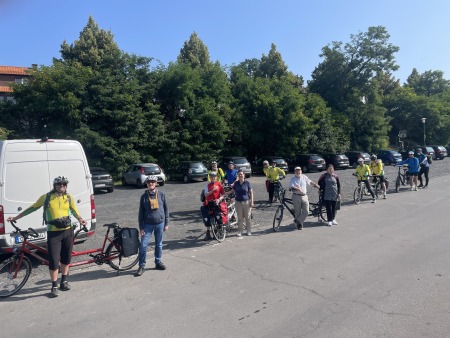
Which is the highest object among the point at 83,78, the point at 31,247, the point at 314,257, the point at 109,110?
the point at 83,78

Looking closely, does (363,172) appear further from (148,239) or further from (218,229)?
(148,239)

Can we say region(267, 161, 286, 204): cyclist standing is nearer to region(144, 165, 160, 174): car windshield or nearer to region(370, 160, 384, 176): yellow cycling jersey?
region(370, 160, 384, 176): yellow cycling jersey

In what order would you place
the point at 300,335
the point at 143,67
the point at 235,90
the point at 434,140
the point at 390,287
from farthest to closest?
1. the point at 434,140
2. the point at 235,90
3. the point at 143,67
4. the point at 390,287
5. the point at 300,335

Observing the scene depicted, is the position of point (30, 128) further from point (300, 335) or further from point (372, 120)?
point (372, 120)

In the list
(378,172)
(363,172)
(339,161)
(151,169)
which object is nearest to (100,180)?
(151,169)

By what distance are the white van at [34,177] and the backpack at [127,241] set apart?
4.47ft

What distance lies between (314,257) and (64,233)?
4.49 meters

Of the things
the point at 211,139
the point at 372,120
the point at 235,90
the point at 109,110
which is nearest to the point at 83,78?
the point at 109,110

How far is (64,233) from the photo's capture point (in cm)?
596

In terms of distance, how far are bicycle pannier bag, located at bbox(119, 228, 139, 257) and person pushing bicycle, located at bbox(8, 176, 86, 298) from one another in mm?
905

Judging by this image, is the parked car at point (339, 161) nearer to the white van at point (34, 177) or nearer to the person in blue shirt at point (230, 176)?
the person in blue shirt at point (230, 176)

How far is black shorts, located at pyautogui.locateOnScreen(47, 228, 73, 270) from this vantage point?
580 cm

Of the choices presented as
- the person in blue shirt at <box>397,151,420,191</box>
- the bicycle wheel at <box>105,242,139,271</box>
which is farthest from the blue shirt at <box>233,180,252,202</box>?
the person in blue shirt at <box>397,151,420,191</box>

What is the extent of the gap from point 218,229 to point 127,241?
2.88 m
